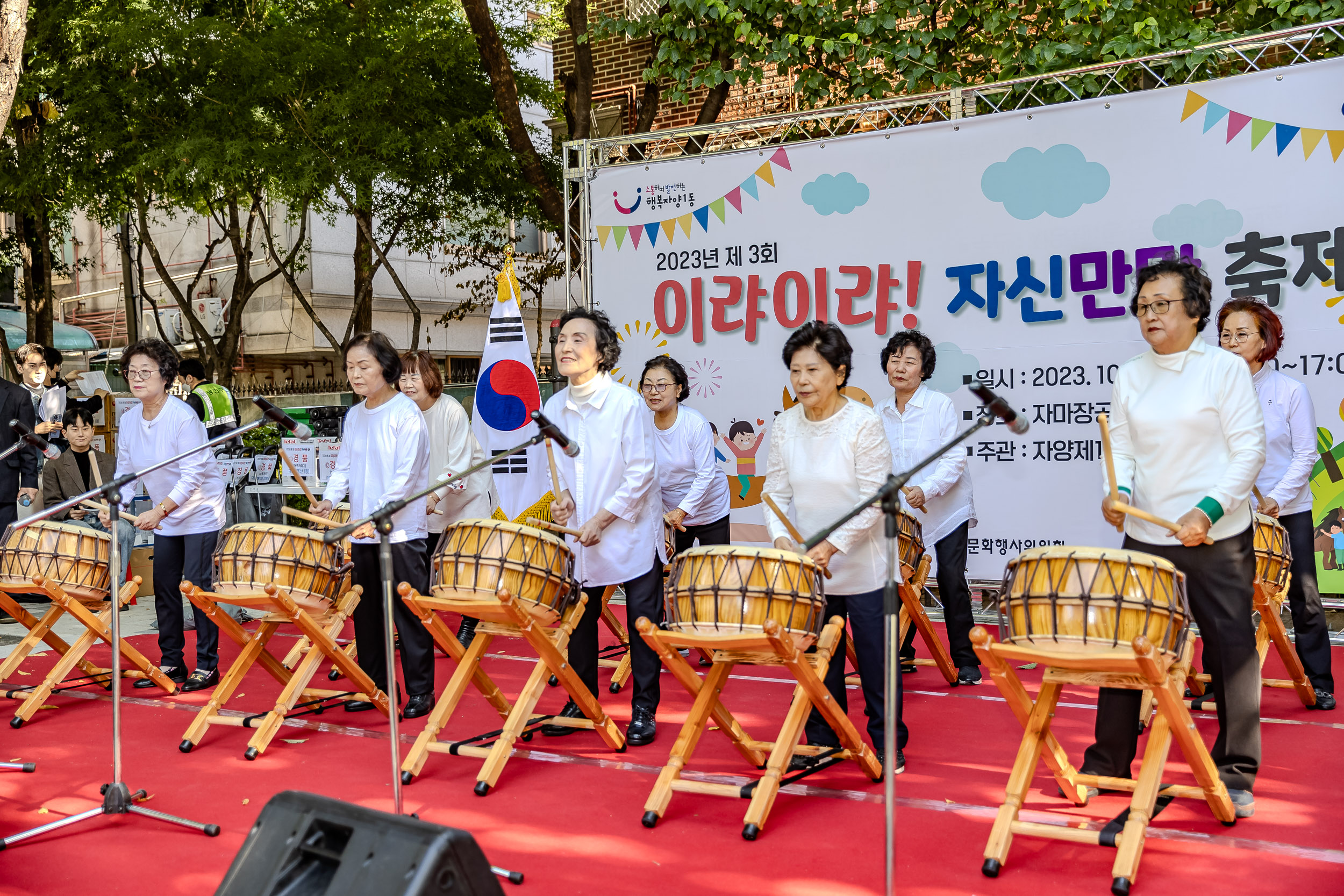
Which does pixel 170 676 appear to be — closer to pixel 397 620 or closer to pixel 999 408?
pixel 397 620

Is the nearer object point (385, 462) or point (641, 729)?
point (641, 729)

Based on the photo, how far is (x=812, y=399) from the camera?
414 centimetres

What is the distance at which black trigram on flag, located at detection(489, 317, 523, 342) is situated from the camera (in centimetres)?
778

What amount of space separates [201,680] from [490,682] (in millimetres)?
2143

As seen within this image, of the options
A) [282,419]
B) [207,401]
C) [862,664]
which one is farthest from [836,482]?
[207,401]

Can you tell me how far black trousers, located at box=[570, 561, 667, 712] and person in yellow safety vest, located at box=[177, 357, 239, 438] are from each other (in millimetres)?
4458

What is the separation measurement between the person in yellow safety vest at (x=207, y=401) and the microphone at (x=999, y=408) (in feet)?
21.7

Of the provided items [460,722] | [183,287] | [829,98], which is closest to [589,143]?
[829,98]

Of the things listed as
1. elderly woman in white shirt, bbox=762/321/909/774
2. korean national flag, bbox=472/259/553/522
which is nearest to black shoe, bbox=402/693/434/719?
elderly woman in white shirt, bbox=762/321/909/774

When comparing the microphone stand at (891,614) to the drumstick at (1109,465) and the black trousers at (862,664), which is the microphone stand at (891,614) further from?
the black trousers at (862,664)

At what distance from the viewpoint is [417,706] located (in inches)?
214

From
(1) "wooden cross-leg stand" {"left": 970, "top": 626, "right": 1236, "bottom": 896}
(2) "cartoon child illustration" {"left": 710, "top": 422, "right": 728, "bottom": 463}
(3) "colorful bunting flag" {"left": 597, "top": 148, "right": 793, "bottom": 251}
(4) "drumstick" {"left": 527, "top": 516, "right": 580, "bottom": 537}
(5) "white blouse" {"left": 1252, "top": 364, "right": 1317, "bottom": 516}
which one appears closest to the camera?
(1) "wooden cross-leg stand" {"left": 970, "top": 626, "right": 1236, "bottom": 896}

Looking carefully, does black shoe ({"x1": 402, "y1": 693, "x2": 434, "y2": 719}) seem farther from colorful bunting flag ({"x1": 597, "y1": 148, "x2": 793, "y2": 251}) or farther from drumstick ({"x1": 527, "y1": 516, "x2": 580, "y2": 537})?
colorful bunting flag ({"x1": 597, "y1": 148, "x2": 793, "y2": 251})

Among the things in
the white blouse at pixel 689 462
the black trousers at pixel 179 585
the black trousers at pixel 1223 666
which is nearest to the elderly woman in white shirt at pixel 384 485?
the black trousers at pixel 179 585
